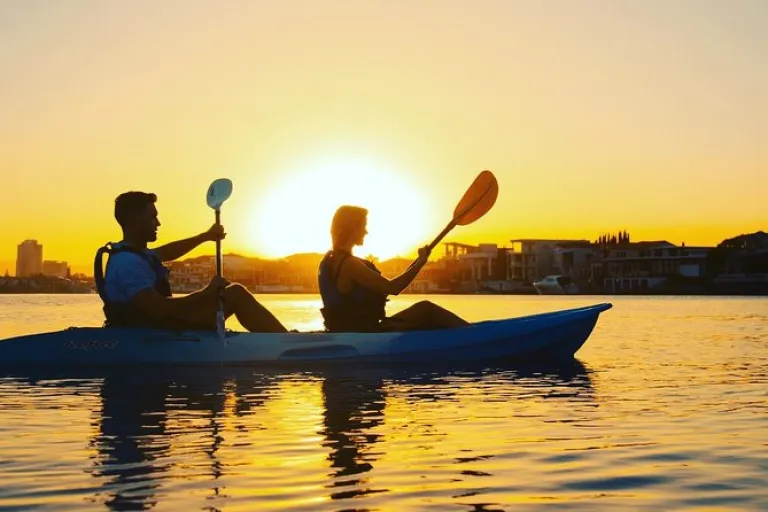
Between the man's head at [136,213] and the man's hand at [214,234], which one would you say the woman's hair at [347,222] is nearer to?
the man's hand at [214,234]

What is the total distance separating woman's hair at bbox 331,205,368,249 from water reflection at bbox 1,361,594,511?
4.84ft

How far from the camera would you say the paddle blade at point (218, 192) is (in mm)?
11242

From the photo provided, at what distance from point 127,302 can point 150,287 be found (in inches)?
16.9

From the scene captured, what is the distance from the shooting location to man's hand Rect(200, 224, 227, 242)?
1044cm

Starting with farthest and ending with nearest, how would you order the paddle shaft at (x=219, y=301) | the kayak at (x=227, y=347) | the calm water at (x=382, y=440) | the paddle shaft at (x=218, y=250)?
the kayak at (x=227, y=347) → the paddle shaft at (x=218, y=250) → the paddle shaft at (x=219, y=301) → the calm water at (x=382, y=440)

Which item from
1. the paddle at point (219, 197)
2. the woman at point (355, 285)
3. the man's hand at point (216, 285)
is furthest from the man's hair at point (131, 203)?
the woman at point (355, 285)

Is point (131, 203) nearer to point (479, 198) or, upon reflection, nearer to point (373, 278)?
point (373, 278)

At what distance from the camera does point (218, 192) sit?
37.2 feet

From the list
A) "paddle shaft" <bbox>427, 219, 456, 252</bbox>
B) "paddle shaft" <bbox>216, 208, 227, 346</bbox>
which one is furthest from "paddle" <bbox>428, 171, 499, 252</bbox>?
"paddle shaft" <bbox>216, 208, 227, 346</bbox>

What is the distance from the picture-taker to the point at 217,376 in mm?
10531

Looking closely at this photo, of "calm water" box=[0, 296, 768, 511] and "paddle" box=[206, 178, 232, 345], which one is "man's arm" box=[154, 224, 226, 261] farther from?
"calm water" box=[0, 296, 768, 511]

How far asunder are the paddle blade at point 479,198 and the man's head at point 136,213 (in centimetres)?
438

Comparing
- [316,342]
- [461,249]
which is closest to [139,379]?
[316,342]

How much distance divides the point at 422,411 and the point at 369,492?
10.1 ft
